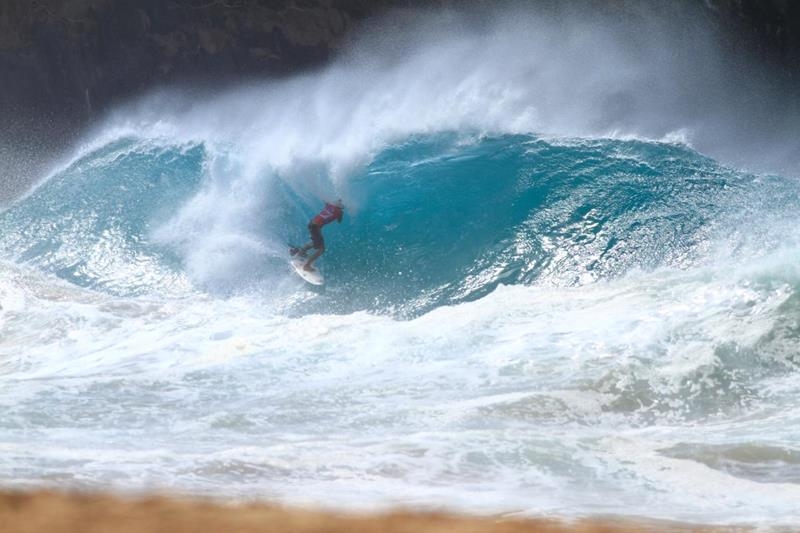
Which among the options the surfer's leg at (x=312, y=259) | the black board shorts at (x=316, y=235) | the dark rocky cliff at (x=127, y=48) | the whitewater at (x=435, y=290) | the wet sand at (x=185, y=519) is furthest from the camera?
the dark rocky cliff at (x=127, y=48)

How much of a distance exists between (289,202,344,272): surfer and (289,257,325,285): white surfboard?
0.04 metres

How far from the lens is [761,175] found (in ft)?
33.3

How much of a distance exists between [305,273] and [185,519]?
7760 mm

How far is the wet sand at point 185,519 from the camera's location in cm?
129

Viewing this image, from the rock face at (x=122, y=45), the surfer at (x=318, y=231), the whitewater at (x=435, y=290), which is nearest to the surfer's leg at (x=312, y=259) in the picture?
the surfer at (x=318, y=231)

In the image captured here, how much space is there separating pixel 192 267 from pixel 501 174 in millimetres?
3277

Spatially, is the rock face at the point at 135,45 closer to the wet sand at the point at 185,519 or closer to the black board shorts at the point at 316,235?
the black board shorts at the point at 316,235

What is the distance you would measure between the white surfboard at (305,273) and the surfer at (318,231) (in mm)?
38

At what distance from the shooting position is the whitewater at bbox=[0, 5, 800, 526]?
4.41 meters

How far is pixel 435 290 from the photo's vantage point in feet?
28.9

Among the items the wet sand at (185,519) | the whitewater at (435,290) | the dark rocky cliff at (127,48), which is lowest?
the wet sand at (185,519)

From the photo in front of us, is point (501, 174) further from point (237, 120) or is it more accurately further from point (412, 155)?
point (237, 120)

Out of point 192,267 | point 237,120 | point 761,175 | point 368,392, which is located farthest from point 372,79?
point 368,392

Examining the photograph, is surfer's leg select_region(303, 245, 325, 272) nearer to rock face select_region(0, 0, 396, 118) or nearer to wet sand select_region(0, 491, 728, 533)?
wet sand select_region(0, 491, 728, 533)
